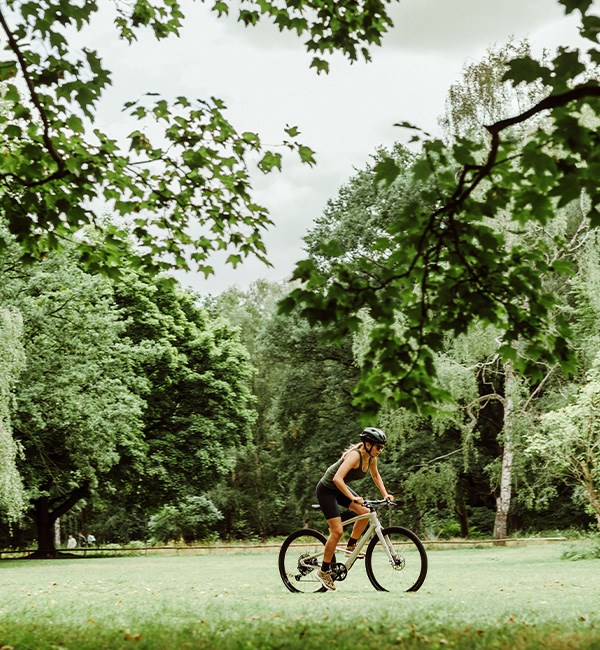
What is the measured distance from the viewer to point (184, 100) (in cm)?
895

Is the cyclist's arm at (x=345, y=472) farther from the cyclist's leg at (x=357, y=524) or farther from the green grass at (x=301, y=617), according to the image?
the green grass at (x=301, y=617)

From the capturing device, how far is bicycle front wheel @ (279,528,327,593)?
10031mm

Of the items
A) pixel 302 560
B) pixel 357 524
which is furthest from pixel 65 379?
pixel 357 524

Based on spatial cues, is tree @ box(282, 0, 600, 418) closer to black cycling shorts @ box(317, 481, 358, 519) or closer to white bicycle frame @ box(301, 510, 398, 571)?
black cycling shorts @ box(317, 481, 358, 519)

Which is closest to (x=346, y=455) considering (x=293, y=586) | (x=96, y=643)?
(x=293, y=586)

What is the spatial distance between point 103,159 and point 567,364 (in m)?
5.01

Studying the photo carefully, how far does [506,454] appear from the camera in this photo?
31844mm

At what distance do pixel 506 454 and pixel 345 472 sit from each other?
23876mm

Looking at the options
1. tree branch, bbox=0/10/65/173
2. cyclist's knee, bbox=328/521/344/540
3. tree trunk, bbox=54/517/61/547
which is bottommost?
tree trunk, bbox=54/517/61/547

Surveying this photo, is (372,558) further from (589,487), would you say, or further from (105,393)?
(105,393)

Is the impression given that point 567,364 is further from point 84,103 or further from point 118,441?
point 118,441

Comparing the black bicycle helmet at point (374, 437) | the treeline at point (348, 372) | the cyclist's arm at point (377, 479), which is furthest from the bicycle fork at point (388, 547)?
the treeline at point (348, 372)

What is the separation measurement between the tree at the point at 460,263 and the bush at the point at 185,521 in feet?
129

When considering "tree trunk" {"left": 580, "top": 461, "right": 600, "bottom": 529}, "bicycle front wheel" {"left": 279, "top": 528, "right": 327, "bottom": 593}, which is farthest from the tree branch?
"tree trunk" {"left": 580, "top": 461, "right": 600, "bottom": 529}
